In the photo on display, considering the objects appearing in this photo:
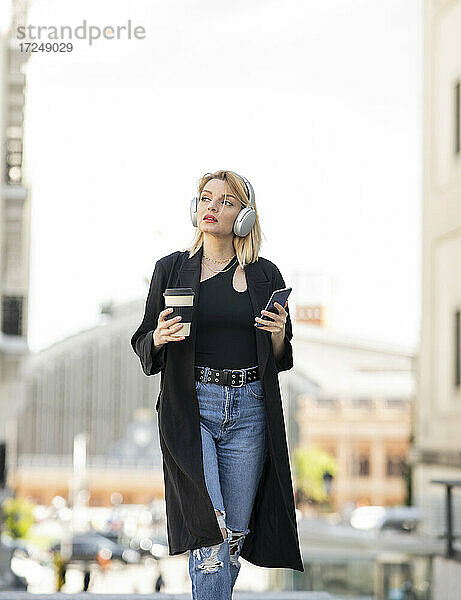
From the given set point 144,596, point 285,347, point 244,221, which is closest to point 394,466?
point 144,596

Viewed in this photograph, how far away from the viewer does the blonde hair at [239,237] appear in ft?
8.32

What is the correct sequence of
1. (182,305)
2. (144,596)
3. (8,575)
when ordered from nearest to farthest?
(182,305) → (144,596) → (8,575)

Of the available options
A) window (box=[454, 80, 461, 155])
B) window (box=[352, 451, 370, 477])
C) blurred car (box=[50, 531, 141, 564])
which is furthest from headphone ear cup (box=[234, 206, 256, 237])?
window (box=[352, 451, 370, 477])

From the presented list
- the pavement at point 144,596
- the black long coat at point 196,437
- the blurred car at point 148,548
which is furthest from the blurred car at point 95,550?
the black long coat at point 196,437

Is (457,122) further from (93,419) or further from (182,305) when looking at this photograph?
(93,419)

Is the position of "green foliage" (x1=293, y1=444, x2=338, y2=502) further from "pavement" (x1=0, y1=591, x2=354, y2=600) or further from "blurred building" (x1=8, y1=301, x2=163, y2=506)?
"pavement" (x1=0, y1=591, x2=354, y2=600)

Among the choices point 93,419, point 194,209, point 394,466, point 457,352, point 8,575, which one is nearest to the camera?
point 194,209

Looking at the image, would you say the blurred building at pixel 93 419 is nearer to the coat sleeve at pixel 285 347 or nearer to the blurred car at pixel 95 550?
the blurred car at pixel 95 550

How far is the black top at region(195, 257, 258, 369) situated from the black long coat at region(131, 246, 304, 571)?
2cm

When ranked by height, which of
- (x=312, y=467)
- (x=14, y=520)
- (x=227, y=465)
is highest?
(x=227, y=465)

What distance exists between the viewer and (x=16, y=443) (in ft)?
169

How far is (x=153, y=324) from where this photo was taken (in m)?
2.52

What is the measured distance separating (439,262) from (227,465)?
30.0 ft

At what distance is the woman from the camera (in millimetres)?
2420
